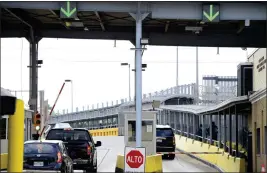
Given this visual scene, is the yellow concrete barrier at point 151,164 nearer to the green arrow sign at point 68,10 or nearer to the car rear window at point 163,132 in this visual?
the green arrow sign at point 68,10

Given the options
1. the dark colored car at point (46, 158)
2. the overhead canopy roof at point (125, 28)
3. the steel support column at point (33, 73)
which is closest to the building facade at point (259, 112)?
the overhead canopy roof at point (125, 28)

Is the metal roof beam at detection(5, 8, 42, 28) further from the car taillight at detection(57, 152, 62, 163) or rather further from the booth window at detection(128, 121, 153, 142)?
the car taillight at detection(57, 152, 62, 163)

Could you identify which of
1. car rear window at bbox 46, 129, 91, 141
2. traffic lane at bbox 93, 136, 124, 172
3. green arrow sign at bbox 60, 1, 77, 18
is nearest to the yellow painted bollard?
green arrow sign at bbox 60, 1, 77, 18

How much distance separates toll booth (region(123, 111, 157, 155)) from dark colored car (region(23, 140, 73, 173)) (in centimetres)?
641

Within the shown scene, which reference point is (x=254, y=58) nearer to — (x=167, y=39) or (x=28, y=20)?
(x=167, y=39)

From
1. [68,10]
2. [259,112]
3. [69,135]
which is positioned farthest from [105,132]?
[68,10]

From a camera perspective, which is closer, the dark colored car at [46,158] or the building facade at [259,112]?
the dark colored car at [46,158]

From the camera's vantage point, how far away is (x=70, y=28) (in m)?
24.8

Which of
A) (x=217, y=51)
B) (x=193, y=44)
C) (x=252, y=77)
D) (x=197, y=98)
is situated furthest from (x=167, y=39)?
(x=197, y=98)

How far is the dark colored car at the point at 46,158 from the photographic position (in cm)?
1728

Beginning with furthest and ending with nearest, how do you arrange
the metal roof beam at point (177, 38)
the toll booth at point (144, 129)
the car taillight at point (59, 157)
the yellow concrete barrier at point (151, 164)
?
the metal roof beam at point (177, 38), the toll booth at point (144, 129), the yellow concrete barrier at point (151, 164), the car taillight at point (59, 157)

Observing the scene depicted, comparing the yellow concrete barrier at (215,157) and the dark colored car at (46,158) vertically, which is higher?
the dark colored car at (46,158)

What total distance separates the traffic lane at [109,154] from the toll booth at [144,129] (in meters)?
2.37

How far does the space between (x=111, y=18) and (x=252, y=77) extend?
30.1 ft
